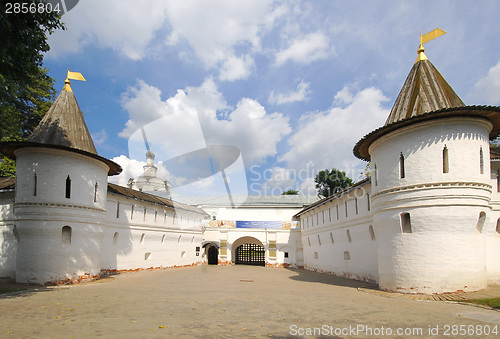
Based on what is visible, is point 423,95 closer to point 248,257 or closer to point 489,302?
point 489,302

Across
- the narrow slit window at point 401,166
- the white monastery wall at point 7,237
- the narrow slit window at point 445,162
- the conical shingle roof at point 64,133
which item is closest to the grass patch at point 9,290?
the white monastery wall at point 7,237

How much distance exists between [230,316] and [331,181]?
48164 mm

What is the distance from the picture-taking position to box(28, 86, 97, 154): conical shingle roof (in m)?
16.0

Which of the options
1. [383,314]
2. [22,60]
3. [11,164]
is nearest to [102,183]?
[22,60]

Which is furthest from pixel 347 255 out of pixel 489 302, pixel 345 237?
pixel 489 302

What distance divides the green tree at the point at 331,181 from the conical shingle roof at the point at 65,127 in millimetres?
40891

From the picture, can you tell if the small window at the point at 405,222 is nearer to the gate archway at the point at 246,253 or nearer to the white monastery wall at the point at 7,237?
the white monastery wall at the point at 7,237

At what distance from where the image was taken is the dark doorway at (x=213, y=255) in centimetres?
3772

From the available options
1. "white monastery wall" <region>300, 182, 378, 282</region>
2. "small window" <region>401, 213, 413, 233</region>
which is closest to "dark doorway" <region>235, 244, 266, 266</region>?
"white monastery wall" <region>300, 182, 378, 282</region>

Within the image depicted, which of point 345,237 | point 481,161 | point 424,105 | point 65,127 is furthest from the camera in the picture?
point 345,237

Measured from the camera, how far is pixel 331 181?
55062 millimetres

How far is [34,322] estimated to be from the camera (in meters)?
7.97

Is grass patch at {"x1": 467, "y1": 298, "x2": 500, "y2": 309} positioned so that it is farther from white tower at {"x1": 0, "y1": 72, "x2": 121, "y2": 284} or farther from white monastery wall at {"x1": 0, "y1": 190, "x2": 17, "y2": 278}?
white monastery wall at {"x1": 0, "y1": 190, "x2": 17, "y2": 278}

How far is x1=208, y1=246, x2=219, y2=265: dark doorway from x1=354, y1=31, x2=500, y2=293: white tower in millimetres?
26969
